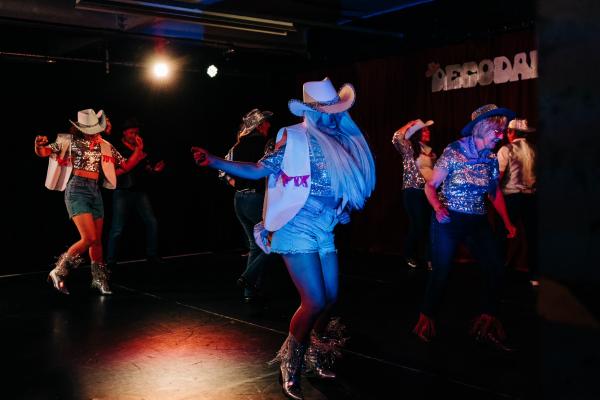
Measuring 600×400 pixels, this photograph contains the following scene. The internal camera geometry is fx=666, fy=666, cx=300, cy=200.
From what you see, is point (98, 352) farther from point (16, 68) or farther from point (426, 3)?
point (426, 3)

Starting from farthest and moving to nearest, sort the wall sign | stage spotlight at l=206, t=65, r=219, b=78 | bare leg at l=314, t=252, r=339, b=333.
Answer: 1. stage spotlight at l=206, t=65, r=219, b=78
2. the wall sign
3. bare leg at l=314, t=252, r=339, b=333

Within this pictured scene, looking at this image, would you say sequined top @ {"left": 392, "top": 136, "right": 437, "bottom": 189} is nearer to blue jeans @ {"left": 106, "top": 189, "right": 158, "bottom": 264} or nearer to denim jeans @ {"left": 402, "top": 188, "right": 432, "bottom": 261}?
denim jeans @ {"left": 402, "top": 188, "right": 432, "bottom": 261}

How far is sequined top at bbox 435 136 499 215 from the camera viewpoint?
15.5ft

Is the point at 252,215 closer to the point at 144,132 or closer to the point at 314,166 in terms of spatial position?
the point at 314,166

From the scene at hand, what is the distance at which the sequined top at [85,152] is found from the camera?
670 cm

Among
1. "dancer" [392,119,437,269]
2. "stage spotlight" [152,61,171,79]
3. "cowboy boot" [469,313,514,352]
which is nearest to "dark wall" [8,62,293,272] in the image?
"stage spotlight" [152,61,171,79]

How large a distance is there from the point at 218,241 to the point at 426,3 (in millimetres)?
4899

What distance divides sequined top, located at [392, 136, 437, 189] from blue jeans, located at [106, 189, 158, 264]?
3.43 metres

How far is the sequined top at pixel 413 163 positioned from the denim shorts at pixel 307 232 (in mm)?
4564

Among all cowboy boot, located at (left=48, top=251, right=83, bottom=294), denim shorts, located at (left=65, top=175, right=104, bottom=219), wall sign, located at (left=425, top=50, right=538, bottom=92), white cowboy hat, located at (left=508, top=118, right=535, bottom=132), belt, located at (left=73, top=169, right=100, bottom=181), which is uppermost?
wall sign, located at (left=425, top=50, right=538, bottom=92)

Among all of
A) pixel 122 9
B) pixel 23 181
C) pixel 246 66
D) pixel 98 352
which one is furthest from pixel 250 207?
pixel 246 66

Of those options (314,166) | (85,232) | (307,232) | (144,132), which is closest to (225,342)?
(307,232)

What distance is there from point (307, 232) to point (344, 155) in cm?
49

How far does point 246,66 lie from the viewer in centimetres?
1109
